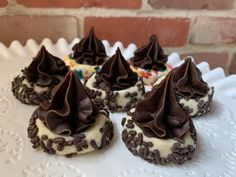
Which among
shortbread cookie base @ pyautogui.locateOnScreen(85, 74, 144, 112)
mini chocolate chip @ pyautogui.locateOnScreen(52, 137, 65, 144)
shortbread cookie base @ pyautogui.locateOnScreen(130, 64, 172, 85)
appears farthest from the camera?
shortbread cookie base @ pyautogui.locateOnScreen(130, 64, 172, 85)

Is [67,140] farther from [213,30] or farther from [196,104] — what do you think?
[213,30]

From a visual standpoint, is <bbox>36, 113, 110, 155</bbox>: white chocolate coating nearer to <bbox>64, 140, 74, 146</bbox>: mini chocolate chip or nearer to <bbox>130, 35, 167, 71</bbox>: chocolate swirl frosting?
<bbox>64, 140, 74, 146</bbox>: mini chocolate chip

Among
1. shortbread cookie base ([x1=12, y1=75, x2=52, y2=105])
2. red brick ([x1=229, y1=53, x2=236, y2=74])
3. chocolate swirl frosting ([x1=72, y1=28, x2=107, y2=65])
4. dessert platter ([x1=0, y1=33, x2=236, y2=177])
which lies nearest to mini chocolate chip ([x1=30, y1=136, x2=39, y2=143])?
dessert platter ([x1=0, y1=33, x2=236, y2=177])

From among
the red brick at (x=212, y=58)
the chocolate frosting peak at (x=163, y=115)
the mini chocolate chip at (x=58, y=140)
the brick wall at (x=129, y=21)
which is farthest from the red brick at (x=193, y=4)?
the mini chocolate chip at (x=58, y=140)

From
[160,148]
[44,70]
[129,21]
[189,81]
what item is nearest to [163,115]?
[160,148]

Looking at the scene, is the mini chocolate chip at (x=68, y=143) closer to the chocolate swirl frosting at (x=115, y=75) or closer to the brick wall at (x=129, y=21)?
the chocolate swirl frosting at (x=115, y=75)

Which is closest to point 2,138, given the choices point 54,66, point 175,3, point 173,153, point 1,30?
point 54,66

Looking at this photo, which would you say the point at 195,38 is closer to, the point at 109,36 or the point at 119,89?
the point at 109,36
